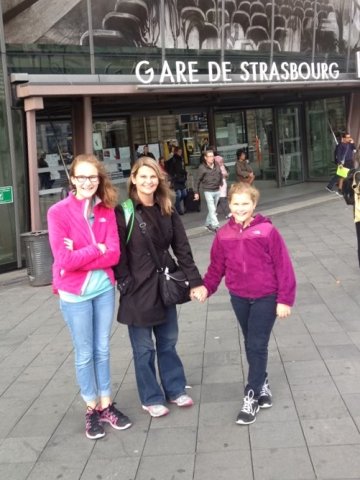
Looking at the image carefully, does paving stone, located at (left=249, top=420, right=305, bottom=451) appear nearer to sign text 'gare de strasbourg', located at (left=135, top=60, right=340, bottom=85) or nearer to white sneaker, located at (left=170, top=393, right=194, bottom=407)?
white sneaker, located at (left=170, top=393, right=194, bottom=407)

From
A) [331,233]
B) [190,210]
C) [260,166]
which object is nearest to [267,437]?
[331,233]

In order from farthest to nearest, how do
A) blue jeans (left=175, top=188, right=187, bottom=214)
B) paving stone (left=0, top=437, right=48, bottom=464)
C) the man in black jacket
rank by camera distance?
blue jeans (left=175, top=188, right=187, bottom=214) < the man in black jacket < paving stone (left=0, top=437, right=48, bottom=464)

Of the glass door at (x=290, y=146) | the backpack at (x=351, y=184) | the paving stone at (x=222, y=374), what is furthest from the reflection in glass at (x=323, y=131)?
the paving stone at (x=222, y=374)

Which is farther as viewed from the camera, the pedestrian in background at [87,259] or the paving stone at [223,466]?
the pedestrian in background at [87,259]

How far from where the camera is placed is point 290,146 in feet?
Result: 63.9

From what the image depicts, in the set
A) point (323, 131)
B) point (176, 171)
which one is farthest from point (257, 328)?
point (323, 131)

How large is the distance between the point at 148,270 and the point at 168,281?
15 centimetres

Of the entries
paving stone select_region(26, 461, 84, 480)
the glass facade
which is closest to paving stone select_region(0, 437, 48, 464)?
paving stone select_region(26, 461, 84, 480)

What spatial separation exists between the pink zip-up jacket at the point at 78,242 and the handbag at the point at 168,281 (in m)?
0.21

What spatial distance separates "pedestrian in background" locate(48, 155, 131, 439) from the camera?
359 cm

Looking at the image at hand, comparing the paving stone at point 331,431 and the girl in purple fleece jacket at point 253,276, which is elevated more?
the girl in purple fleece jacket at point 253,276

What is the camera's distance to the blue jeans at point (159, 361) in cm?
393

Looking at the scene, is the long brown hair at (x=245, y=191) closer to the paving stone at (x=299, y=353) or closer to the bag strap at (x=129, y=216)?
the bag strap at (x=129, y=216)

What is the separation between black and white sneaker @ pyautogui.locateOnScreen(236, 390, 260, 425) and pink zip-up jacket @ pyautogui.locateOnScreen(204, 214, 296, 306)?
69 cm
